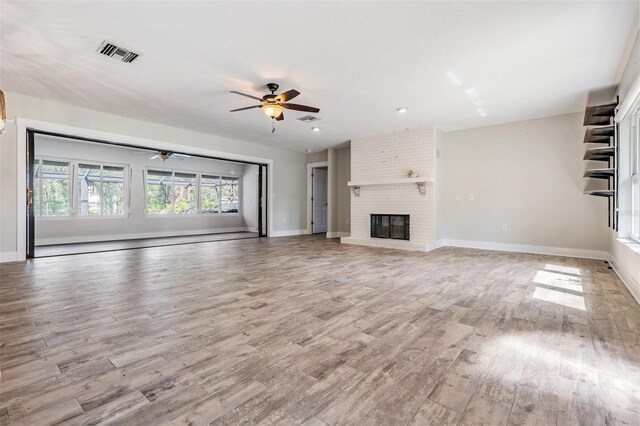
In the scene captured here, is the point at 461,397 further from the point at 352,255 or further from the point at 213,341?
the point at 352,255

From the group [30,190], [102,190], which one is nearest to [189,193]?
[102,190]

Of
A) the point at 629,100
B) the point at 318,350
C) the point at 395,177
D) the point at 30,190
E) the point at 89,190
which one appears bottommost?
the point at 318,350

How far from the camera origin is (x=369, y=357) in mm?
1854

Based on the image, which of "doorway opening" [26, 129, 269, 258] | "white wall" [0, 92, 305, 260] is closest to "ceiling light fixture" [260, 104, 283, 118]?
"white wall" [0, 92, 305, 260]

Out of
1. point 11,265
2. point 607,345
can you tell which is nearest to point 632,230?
point 607,345

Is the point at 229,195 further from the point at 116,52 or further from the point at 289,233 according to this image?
the point at 116,52

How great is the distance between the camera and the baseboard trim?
4.81 metres

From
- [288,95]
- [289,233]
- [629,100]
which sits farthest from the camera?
[289,233]

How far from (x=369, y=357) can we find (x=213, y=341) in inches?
41.2

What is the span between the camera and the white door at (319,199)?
9844mm

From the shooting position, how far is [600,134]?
176 inches

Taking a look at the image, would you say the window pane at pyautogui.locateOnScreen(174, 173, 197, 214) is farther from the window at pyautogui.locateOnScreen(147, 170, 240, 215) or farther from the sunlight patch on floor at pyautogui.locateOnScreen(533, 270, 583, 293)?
the sunlight patch on floor at pyautogui.locateOnScreen(533, 270, 583, 293)

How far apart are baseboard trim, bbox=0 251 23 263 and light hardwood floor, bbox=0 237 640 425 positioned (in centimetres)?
146

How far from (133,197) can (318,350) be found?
904 cm
